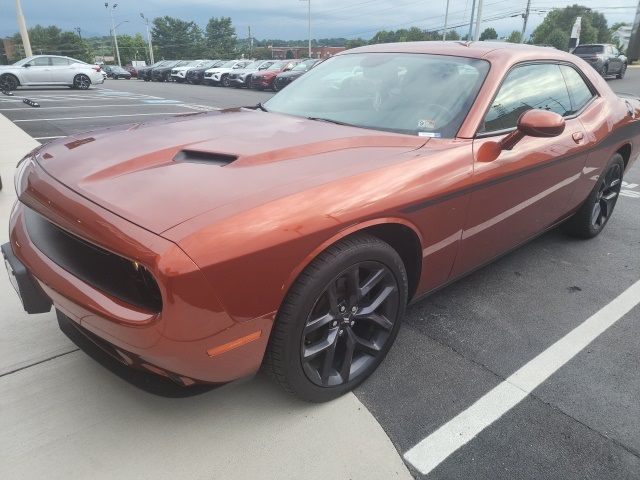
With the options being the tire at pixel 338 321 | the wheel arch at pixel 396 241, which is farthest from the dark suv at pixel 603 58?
the tire at pixel 338 321

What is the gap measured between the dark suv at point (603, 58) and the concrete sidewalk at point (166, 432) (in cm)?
2372

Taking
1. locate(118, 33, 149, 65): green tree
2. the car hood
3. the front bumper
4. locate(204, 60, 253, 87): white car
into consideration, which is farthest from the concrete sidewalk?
locate(118, 33, 149, 65): green tree

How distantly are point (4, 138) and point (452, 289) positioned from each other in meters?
7.57

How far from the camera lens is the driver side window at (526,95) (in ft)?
8.32

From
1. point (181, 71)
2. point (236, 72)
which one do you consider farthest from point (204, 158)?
point (181, 71)

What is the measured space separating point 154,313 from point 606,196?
381 centimetres

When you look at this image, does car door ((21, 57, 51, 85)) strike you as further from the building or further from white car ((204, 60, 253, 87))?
the building

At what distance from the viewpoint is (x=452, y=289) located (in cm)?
309

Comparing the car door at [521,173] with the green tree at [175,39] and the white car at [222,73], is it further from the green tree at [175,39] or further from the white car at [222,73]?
the green tree at [175,39]

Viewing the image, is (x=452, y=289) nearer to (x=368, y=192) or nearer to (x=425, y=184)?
(x=425, y=184)

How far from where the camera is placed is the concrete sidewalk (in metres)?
1.75

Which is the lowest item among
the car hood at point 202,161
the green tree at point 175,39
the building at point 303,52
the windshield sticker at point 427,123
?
the building at point 303,52

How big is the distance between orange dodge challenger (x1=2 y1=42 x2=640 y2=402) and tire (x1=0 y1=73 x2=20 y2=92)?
18.4m

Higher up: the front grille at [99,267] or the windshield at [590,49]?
the front grille at [99,267]
